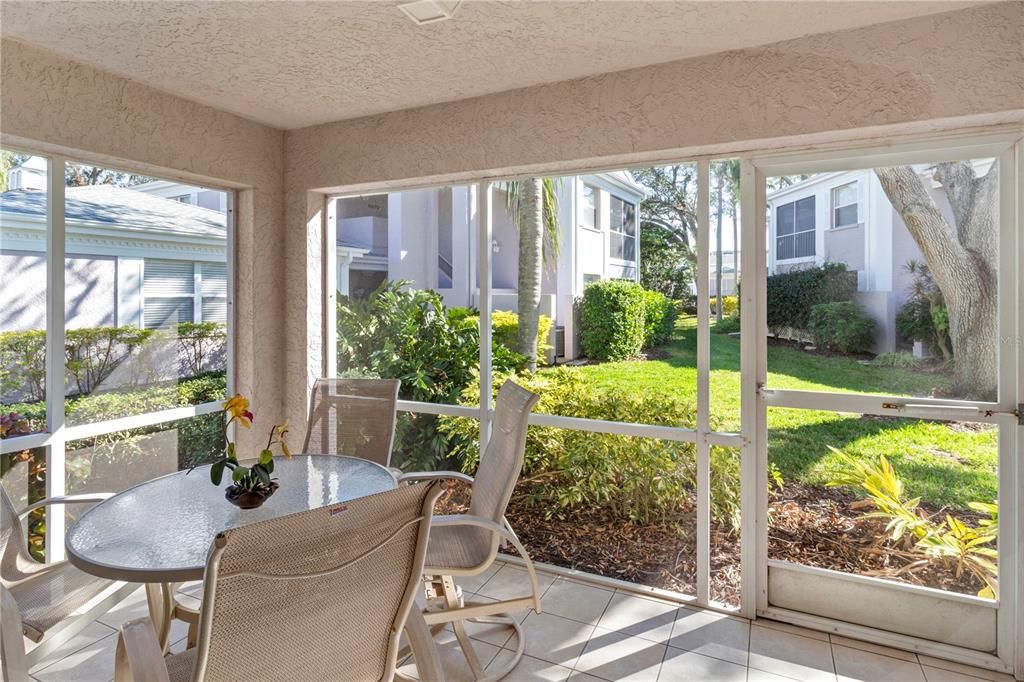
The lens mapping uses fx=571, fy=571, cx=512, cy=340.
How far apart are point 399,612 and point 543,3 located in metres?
2.20

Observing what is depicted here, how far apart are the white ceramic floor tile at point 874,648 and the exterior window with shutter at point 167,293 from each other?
4.01 m

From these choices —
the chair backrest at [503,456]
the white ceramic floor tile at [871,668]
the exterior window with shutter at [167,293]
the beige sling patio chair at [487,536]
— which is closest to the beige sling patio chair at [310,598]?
the beige sling patio chair at [487,536]

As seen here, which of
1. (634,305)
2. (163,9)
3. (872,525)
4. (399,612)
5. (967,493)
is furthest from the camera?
(634,305)

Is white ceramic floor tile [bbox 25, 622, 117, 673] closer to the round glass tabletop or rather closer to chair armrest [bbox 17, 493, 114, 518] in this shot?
chair armrest [bbox 17, 493, 114, 518]

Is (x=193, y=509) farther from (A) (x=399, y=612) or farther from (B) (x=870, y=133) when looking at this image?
(B) (x=870, y=133)

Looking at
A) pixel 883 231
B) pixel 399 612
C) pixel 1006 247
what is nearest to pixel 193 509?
pixel 399 612

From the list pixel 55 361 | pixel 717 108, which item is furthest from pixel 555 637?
pixel 55 361

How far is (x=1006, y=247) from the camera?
2.43 m

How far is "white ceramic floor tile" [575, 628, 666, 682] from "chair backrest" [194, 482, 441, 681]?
1290 mm

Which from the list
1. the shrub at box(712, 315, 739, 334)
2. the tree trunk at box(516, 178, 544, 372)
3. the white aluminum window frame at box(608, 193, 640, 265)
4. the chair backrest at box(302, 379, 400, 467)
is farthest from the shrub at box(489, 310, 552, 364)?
the shrub at box(712, 315, 739, 334)

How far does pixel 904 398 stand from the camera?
2602 millimetres

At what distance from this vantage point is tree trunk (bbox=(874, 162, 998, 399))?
247 centimetres

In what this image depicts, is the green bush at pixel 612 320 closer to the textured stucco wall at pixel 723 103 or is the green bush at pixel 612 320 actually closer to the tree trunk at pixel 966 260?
the textured stucco wall at pixel 723 103

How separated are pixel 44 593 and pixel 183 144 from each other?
2.47 metres
